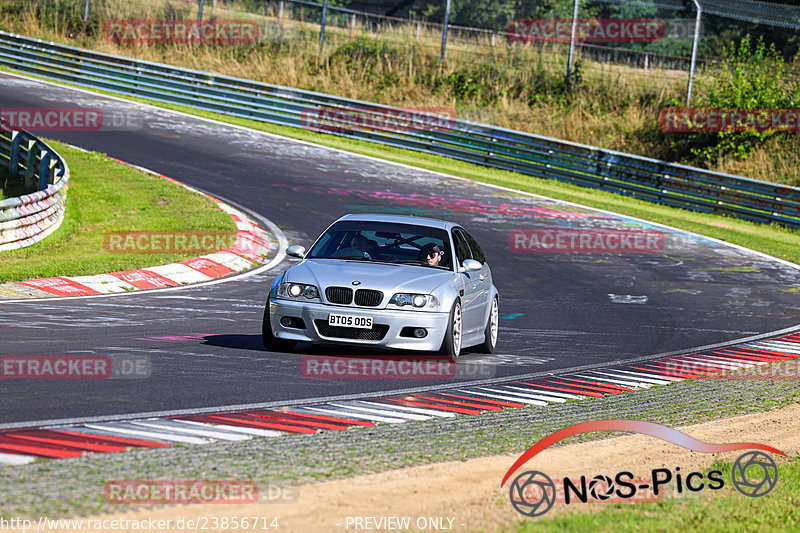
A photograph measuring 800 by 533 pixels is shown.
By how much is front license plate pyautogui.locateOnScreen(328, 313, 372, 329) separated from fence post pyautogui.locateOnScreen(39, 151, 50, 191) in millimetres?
12340

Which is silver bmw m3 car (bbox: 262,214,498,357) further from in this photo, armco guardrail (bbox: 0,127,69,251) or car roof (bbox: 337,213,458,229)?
armco guardrail (bbox: 0,127,69,251)

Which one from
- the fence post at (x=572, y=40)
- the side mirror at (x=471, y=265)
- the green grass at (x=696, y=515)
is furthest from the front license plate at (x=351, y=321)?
the fence post at (x=572, y=40)

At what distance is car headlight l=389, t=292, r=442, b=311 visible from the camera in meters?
10.1

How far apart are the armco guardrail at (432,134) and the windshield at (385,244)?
1924 centimetres

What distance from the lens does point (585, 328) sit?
14.1 m

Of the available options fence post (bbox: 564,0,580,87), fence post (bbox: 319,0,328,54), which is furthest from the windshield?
fence post (bbox: 319,0,328,54)

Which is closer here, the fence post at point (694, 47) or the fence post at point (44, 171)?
the fence post at point (44, 171)

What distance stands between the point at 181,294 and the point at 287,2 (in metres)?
26.2

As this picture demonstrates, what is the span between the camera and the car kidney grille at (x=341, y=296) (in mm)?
10156

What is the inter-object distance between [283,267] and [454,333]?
7.67m

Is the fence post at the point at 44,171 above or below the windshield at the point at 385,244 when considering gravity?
below

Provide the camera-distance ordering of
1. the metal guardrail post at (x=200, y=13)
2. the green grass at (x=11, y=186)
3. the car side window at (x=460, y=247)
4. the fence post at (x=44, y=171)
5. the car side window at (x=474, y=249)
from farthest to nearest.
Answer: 1. the metal guardrail post at (x=200, y=13)
2. the green grass at (x=11, y=186)
3. the fence post at (x=44, y=171)
4. the car side window at (x=474, y=249)
5. the car side window at (x=460, y=247)

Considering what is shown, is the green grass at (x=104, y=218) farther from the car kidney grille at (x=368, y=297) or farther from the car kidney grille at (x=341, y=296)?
the car kidney grille at (x=368, y=297)

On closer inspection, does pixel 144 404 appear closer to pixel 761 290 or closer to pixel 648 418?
pixel 648 418
